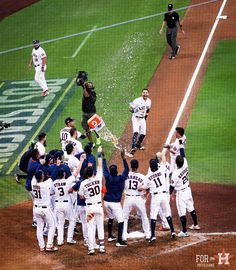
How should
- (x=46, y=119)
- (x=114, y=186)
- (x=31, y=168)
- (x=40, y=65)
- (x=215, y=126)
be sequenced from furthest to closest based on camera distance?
(x=40, y=65) < (x=46, y=119) < (x=215, y=126) < (x=31, y=168) < (x=114, y=186)

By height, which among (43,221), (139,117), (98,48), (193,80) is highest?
(98,48)

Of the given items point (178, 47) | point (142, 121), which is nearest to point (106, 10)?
point (178, 47)

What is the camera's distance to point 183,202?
19078 mm

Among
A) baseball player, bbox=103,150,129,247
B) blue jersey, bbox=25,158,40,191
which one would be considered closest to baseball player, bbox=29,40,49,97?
blue jersey, bbox=25,158,40,191

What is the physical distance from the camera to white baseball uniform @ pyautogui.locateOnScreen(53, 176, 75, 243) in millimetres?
18828

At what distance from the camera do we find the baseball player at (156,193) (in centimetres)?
1884

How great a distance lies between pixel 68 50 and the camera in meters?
33.3

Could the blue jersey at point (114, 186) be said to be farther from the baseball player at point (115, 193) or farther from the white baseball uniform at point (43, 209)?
the white baseball uniform at point (43, 209)

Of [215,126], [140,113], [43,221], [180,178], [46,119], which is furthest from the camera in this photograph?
[46,119]

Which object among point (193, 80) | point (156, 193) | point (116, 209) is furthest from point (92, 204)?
point (193, 80)

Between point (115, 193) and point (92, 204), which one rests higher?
point (115, 193)

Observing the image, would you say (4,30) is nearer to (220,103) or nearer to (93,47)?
(93,47)

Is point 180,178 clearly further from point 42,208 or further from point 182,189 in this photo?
point 42,208

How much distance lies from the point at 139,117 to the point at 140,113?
0.14m
